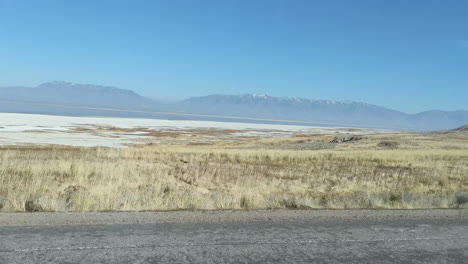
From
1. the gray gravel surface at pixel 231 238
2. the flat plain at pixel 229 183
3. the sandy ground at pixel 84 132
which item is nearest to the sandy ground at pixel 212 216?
the gray gravel surface at pixel 231 238

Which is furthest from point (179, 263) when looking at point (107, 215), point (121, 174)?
point (121, 174)

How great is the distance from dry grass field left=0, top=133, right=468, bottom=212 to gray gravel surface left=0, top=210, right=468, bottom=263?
4.17 feet

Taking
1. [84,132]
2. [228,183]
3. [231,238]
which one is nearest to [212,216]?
[231,238]

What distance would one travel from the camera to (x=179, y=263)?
526 cm

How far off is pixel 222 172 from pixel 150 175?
4.16m

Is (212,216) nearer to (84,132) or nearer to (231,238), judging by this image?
(231,238)

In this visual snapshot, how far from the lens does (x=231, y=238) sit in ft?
21.2

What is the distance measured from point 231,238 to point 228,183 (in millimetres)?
9624

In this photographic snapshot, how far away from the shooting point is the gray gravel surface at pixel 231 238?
18.2 feet

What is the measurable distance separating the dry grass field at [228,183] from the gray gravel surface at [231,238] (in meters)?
1.27

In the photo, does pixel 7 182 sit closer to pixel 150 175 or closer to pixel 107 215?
pixel 150 175

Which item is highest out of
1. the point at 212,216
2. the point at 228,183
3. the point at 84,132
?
the point at 212,216

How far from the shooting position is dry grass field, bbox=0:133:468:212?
9477 millimetres

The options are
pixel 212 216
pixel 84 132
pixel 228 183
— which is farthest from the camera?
pixel 84 132
